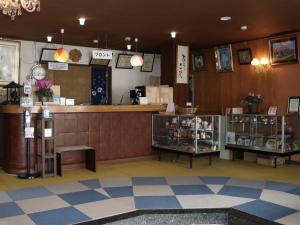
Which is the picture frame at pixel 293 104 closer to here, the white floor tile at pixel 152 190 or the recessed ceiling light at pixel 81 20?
the white floor tile at pixel 152 190

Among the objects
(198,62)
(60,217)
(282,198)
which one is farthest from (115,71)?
(60,217)

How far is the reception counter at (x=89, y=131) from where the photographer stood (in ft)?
21.8

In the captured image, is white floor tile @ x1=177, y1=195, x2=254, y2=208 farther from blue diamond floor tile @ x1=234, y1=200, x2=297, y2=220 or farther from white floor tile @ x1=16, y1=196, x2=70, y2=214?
white floor tile @ x1=16, y1=196, x2=70, y2=214

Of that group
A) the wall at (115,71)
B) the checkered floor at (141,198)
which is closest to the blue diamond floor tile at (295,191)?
the checkered floor at (141,198)

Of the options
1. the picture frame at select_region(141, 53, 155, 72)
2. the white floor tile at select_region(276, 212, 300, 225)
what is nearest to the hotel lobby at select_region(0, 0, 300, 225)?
the white floor tile at select_region(276, 212, 300, 225)

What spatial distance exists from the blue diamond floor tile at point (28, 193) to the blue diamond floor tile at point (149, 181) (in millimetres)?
1511

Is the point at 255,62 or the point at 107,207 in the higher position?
the point at 255,62

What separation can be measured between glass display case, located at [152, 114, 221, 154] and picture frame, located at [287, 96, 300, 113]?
185 centimetres

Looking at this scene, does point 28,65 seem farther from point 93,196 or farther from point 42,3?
point 93,196

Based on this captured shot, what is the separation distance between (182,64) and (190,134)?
2.79 meters

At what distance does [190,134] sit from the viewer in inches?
290

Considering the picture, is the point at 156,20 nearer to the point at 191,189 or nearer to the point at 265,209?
the point at 191,189

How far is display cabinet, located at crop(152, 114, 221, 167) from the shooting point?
724cm

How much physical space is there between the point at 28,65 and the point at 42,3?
4179 mm
